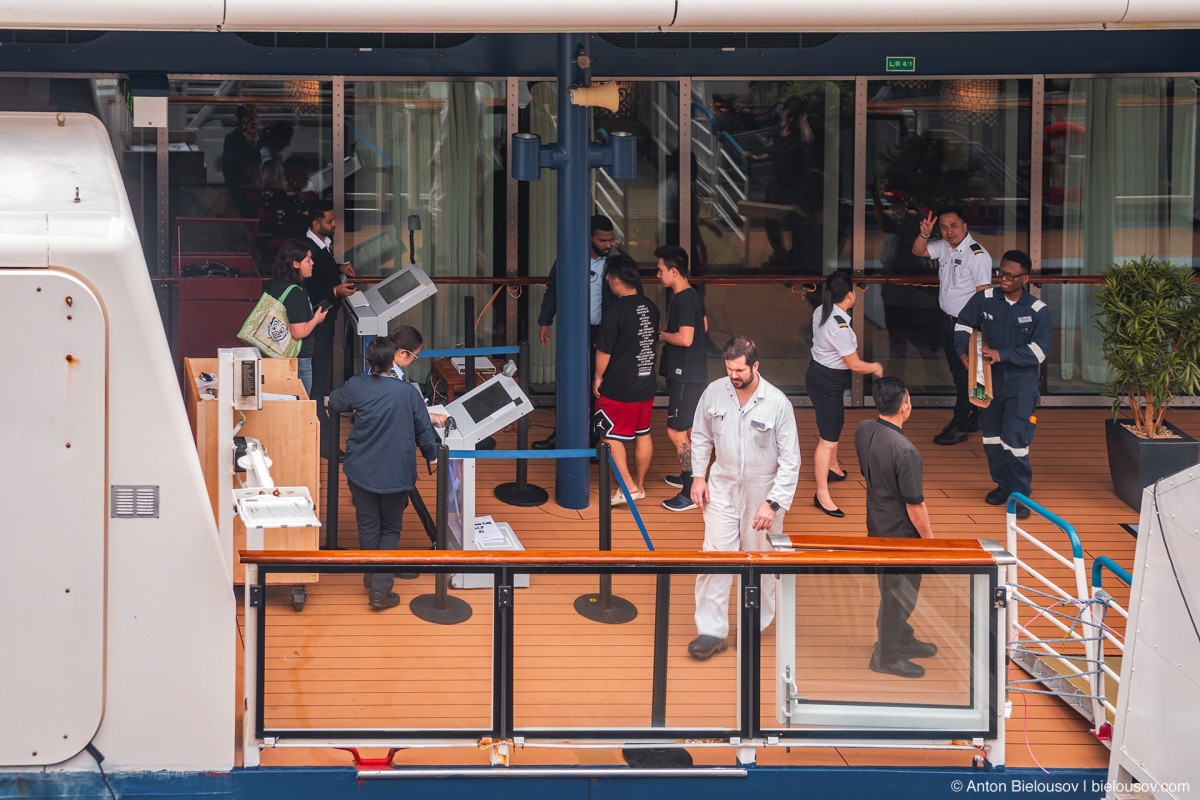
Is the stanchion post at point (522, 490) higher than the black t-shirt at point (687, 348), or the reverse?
the black t-shirt at point (687, 348)

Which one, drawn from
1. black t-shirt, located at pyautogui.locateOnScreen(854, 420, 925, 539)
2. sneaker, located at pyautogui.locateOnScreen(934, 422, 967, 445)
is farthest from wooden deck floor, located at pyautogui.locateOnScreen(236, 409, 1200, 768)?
sneaker, located at pyautogui.locateOnScreen(934, 422, 967, 445)

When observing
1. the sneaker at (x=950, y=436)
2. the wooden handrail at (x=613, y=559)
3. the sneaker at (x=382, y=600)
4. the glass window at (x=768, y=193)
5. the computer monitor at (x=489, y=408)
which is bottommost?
the sneaker at (x=382, y=600)

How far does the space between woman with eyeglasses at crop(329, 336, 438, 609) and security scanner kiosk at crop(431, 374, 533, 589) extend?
0.42m

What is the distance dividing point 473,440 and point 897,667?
3.31 meters

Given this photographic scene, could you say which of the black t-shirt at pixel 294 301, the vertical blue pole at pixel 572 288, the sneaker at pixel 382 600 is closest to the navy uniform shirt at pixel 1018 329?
the vertical blue pole at pixel 572 288

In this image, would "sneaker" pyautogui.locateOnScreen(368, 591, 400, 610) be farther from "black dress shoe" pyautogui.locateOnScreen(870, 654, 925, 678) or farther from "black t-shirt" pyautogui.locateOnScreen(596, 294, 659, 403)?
"black t-shirt" pyautogui.locateOnScreen(596, 294, 659, 403)

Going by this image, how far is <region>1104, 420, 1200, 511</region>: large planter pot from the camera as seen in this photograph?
9211 millimetres

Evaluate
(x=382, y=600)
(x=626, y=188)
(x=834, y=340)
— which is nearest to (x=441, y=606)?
(x=382, y=600)

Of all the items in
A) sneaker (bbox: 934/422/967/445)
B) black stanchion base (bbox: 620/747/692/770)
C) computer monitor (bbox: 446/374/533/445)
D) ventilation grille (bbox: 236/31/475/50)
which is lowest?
black stanchion base (bbox: 620/747/692/770)

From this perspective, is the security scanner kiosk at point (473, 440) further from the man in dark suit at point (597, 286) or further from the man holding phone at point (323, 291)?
the man holding phone at point (323, 291)

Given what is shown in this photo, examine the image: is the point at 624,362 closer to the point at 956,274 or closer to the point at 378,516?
the point at 378,516

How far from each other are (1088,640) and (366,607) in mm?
2932

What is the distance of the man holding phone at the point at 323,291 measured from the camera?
10008 mm

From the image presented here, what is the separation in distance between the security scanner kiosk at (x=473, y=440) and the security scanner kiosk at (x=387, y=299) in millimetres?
1215
